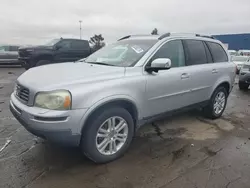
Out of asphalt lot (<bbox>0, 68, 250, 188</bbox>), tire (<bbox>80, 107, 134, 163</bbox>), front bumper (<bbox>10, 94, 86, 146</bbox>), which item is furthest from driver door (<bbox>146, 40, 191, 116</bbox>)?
front bumper (<bbox>10, 94, 86, 146</bbox>)

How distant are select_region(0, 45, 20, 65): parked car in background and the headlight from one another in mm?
15446

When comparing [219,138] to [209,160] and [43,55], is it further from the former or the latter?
[43,55]

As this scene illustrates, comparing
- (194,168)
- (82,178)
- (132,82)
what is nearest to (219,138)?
(194,168)

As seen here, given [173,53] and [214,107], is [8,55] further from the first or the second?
[173,53]

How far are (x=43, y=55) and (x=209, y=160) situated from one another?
10999 millimetres

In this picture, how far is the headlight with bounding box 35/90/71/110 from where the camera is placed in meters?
2.98

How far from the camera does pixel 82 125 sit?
311cm

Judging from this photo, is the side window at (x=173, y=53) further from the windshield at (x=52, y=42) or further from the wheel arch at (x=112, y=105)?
the windshield at (x=52, y=42)

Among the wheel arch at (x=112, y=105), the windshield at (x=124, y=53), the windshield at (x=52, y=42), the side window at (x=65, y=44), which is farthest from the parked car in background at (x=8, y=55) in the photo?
the wheel arch at (x=112, y=105)

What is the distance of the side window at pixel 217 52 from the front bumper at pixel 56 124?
3426 mm

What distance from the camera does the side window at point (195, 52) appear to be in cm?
472

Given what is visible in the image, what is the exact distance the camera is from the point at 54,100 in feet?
9.88

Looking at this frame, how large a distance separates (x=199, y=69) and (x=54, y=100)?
2865 mm

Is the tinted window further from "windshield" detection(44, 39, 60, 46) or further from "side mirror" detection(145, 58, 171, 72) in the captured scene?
"side mirror" detection(145, 58, 171, 72)
